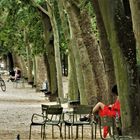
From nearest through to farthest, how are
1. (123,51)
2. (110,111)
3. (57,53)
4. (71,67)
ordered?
(123,51)
(110,111)
(71,67)
(57,53)

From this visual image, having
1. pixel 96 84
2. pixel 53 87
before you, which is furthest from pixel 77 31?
pixel 53 87

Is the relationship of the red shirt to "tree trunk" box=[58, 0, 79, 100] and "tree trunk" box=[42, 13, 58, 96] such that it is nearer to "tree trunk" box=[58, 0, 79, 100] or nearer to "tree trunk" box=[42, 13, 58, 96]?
"tree trunk" box=[58, 0, 79, 100]

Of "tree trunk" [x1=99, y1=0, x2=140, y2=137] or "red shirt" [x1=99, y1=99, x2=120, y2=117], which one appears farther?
"red shirt" [x1=99, y1=99, x2=120, y2=117]

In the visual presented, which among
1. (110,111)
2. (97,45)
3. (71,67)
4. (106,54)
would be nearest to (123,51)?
(110,111)

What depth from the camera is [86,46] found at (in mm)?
19312

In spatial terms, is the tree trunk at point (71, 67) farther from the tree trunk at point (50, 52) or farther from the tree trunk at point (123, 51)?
the tree trunk at point (123, 51)

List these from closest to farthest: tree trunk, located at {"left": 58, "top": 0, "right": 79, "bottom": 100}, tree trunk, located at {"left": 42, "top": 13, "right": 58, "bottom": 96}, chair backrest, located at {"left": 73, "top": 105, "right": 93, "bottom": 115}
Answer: chair backrest, located at {"left": 73, "top": 105, "right": 93, "bottom": 115} < tree trunk, located at {"left": 58, "top": 0, "right": 79, "bottom": 100} < tree trunk, located at {"left": 42, "top": 13, "right": 58, "bottom": 96}

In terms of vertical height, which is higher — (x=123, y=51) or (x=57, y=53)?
(x=57, y=53)

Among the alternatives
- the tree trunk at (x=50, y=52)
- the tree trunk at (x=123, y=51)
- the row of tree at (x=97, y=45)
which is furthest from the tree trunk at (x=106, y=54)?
the tree trunk at (x=50, y=52)

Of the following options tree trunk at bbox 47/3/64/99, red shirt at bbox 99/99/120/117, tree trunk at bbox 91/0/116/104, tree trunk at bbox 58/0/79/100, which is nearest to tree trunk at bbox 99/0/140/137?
red shirt at bbox 99/99/120/117

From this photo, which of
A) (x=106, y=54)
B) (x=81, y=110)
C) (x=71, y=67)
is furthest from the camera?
(x=71, y=67)

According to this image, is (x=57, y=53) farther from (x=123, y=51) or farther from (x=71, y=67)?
(x=123, y=51)

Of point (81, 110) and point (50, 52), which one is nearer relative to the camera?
point (81, 110)

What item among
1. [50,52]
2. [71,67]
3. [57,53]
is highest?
[50,52]
